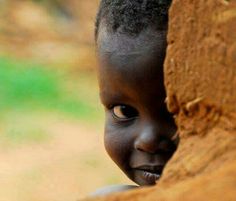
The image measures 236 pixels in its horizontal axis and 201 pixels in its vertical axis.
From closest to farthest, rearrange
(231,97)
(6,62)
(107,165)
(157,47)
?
(231,97), (157,47), (107,165), (6,62)

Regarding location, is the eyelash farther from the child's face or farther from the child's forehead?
the child's forehead

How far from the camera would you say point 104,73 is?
8.11ft

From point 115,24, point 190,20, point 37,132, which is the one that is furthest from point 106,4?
point 37,132

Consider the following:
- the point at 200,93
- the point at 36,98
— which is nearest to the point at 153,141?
the point at 200,93

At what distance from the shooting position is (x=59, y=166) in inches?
274

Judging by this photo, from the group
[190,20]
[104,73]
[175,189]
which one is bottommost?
[104,73]

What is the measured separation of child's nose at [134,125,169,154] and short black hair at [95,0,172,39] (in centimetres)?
27

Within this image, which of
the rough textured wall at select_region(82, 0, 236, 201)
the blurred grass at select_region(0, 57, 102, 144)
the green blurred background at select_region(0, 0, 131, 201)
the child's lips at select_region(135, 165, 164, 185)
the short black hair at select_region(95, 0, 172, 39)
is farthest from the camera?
the blurred grass at select_region(0, 57, 102, 144)

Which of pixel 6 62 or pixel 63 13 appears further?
pixel 63 13

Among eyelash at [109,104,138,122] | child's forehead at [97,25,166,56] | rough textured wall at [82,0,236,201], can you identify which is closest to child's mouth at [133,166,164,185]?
eyelash at [109,104,138,122]

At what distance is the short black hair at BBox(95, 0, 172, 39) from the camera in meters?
2.30

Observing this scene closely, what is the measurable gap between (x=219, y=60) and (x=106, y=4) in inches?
33.6

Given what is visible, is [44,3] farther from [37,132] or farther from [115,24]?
[115,24]

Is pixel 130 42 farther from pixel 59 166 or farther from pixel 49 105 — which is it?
pixel 49 105
